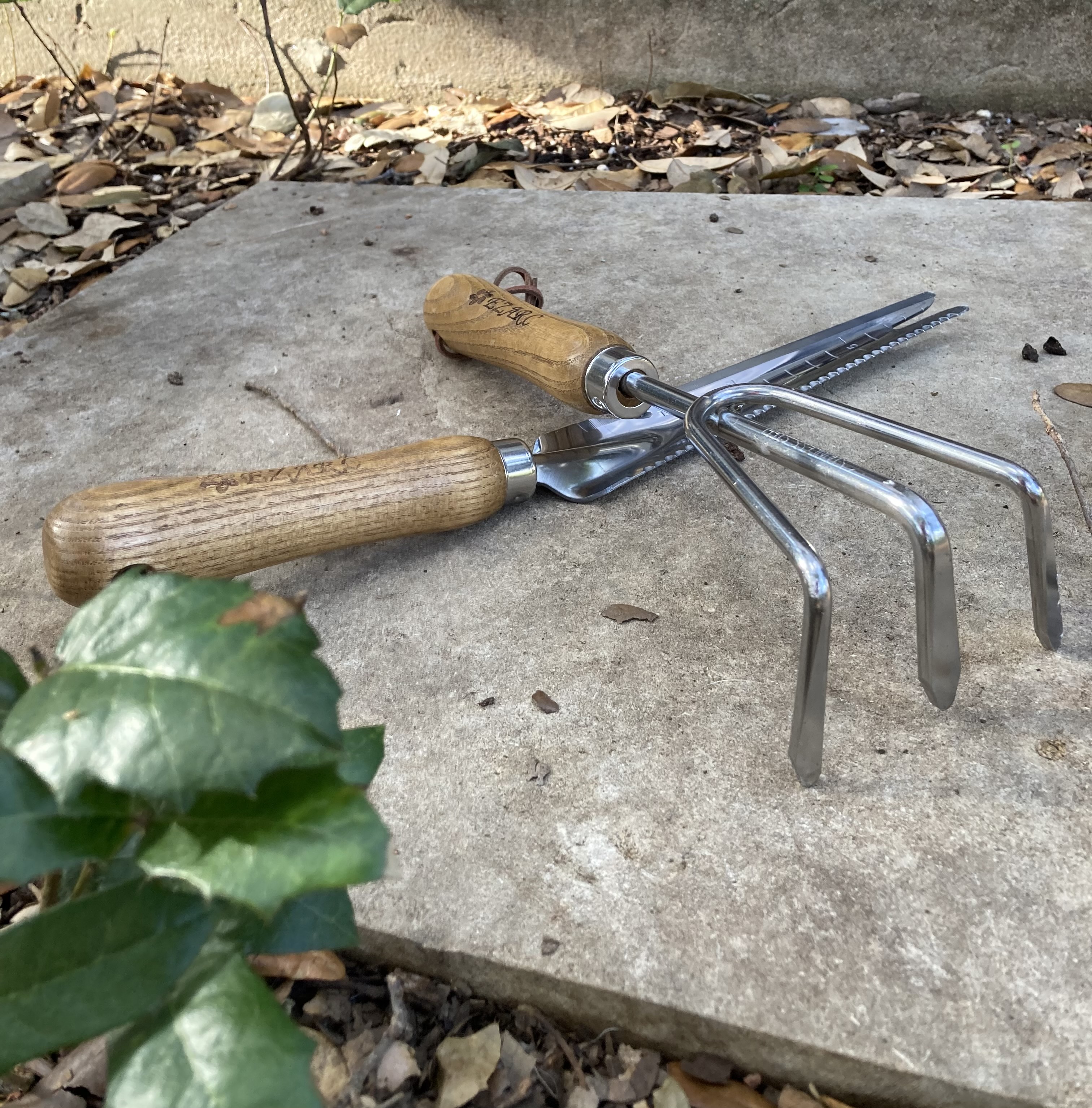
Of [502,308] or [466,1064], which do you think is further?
[502,308]

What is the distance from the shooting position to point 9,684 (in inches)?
22.4

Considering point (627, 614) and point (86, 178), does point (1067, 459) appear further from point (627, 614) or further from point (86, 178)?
point (86, 178)

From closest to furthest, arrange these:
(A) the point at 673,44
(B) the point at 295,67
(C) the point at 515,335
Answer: (C) the point at 515,335, (A) the point at 673,44, (B) the point at 295,67

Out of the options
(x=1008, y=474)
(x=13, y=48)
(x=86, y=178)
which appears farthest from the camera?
(x=13, y=48)

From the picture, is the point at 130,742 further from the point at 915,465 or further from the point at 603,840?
the point at 915,465

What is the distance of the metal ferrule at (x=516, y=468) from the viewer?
124cm

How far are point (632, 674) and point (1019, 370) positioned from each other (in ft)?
2.91

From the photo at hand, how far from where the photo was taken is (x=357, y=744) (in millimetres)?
564

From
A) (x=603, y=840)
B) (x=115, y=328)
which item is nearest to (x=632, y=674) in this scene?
(x=603, y=840)

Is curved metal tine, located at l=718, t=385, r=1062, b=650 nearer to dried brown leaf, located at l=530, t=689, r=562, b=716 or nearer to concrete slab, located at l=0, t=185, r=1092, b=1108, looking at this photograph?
concrete slab, located at l=0, t=185, r=1092, b=1108

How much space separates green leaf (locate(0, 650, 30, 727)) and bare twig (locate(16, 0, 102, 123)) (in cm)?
299

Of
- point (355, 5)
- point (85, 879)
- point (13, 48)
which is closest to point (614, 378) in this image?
point (85, 879)

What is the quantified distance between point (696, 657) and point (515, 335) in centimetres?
59

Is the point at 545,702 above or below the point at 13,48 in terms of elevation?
below
